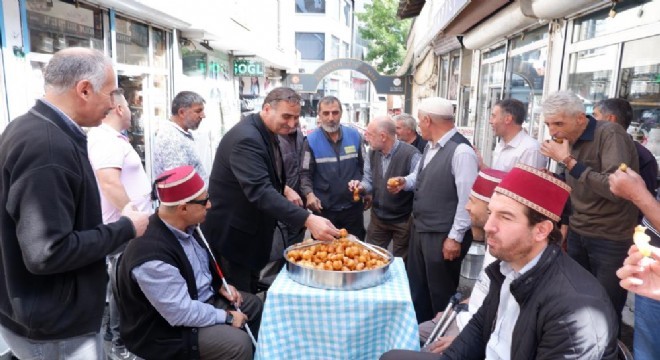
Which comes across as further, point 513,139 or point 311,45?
point 311,45

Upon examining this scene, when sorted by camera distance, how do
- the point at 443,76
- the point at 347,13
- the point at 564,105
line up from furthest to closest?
the point at 347,13 < the point at 443,76 < the point at 564,105

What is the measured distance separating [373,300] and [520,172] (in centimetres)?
105

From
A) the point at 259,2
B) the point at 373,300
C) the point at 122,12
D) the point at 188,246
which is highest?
the point at 259,2

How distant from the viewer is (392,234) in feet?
15.4

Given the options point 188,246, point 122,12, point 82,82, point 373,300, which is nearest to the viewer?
point 82,82

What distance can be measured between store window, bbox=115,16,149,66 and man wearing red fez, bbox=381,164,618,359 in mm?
6121

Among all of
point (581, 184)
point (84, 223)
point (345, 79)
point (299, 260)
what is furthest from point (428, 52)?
point (345, 79)

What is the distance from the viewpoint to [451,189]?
3.47 metres

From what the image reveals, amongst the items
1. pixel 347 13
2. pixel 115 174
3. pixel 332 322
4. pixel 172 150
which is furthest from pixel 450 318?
pixel 347 13

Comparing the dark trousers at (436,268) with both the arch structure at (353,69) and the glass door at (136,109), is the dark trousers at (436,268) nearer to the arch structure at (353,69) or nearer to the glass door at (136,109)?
the glass door at (136,109)

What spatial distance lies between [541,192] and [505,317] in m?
0.56

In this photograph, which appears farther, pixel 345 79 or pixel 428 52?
pixel 345 79

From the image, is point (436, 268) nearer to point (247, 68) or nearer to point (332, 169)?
point (332, 169)

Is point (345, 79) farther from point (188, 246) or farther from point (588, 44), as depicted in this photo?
point (188, 246)
